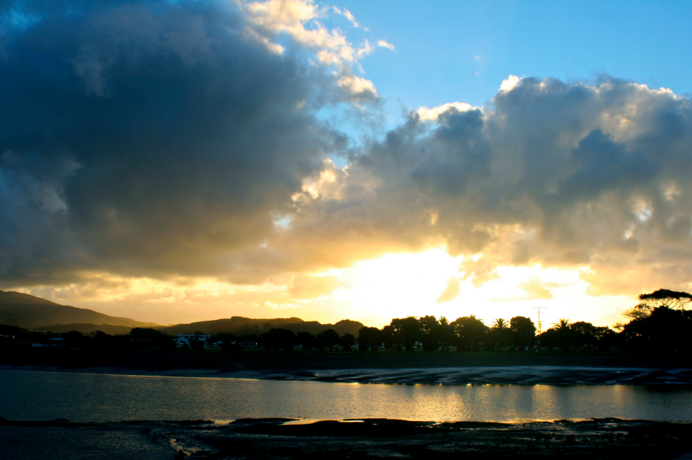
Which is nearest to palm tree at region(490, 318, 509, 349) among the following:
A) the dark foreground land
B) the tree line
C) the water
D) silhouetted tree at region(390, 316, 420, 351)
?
the tree line

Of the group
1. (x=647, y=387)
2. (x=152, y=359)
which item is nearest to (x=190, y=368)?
(x=152, y=359)

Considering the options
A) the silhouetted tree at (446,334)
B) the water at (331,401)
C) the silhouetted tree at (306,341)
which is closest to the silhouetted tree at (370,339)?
the silhouetted tree at (306,341)

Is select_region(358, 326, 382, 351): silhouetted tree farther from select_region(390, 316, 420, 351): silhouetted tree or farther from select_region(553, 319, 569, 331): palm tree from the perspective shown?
select_region(553, 319, 569, 331): palm tree

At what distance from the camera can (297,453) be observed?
2319cm

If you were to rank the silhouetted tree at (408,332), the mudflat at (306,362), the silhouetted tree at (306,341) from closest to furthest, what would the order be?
the mudflat at (306,362) < the silhouetted tree at (408,332) < the silhouetted tree at (306,341)

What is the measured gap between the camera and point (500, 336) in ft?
485

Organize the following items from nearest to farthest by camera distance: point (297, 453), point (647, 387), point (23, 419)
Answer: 1. point (297, 453)
2. point (23, 419)
3. point (647, 387)

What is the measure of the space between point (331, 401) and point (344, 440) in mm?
18829

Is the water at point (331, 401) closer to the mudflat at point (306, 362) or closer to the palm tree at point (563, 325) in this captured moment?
the mudflat at point (306, 362)

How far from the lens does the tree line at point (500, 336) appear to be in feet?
396

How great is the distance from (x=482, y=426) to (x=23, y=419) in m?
35.7

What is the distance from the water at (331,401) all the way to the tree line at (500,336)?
72.8 metres

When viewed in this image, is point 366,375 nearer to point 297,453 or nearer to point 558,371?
point 558,371

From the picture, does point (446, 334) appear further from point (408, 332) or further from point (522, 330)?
point (522, 330)
